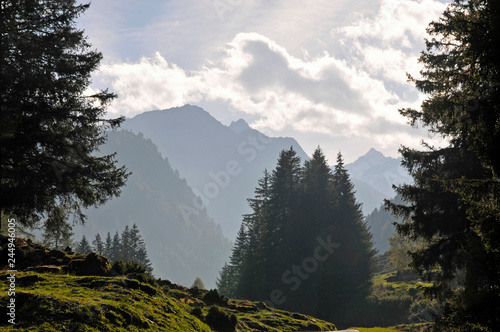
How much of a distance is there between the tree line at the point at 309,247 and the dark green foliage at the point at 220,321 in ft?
87.3

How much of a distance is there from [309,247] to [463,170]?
3220 centimetres

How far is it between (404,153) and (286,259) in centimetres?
3025

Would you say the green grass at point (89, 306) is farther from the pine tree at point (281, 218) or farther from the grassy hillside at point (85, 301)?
the pine tree at point (281, 218)

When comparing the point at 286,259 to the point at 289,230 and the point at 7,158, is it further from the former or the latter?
the point at 7,158

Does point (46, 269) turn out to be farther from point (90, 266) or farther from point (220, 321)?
point (220, 321)

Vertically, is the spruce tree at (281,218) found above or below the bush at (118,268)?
above

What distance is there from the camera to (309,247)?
48000 mm

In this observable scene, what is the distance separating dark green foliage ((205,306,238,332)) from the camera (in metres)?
17.8

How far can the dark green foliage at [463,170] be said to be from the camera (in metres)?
10.4

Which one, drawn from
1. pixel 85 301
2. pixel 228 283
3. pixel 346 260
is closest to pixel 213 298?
pixel 85 301

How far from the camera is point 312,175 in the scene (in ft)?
169

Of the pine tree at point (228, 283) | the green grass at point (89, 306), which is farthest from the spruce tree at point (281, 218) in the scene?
the green grass at point (89, 306)

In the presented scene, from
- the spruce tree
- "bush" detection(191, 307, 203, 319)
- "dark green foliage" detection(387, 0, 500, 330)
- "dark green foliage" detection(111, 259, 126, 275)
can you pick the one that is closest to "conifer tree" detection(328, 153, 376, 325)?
the spruce tree

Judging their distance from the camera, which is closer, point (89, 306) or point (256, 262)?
point (89, 306)
